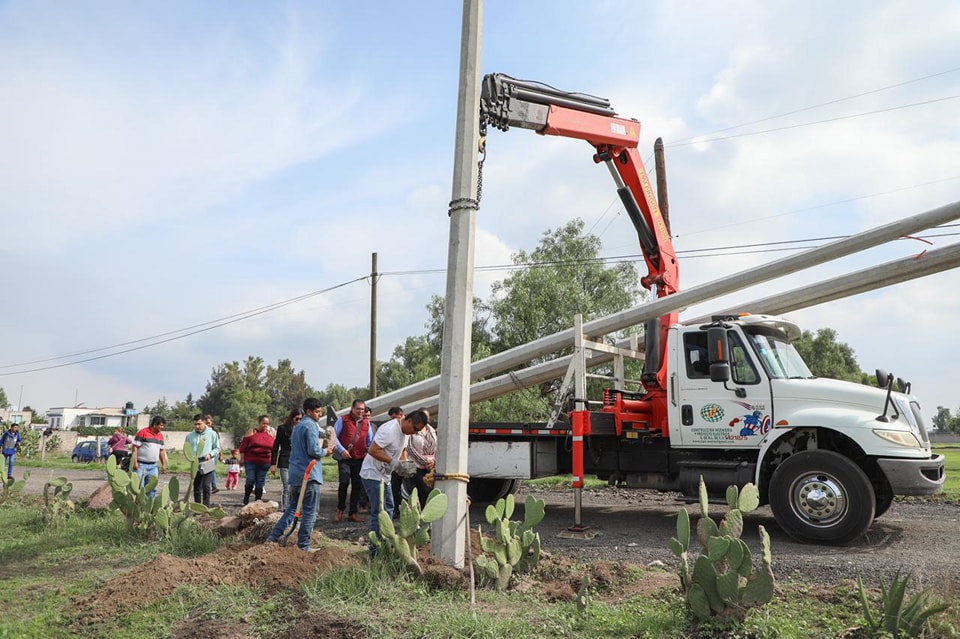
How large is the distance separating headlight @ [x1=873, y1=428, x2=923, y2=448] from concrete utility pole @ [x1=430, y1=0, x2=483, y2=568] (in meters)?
4.80

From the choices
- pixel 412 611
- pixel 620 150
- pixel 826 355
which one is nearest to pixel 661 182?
pixel 620 150

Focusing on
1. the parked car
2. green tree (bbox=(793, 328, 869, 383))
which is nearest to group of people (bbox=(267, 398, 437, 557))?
the parked car

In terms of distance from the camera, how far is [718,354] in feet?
29.3

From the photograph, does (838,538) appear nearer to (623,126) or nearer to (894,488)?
(894,488)

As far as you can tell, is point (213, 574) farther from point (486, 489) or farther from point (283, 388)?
point (283, 388)

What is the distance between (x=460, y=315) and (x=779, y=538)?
16.7 ft

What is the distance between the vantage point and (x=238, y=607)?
5250mm

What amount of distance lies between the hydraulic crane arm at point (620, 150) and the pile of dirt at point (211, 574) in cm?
638

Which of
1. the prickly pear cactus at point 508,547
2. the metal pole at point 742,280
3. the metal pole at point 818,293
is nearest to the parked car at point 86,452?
the metal pole at point 818,293

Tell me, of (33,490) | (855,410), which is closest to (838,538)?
(855,410)

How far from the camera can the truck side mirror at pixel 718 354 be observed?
8945 mm

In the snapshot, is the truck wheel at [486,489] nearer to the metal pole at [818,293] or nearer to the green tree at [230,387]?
the metal pole at [818,293]

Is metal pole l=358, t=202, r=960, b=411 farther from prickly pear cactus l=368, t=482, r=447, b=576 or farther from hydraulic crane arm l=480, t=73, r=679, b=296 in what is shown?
prickly pear cactus l=368, t=482, r=447, b=576

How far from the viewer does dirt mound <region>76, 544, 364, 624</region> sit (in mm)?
5441
